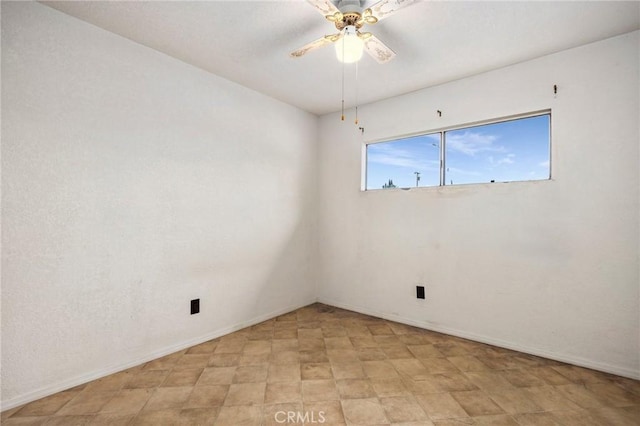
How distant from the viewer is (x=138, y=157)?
7.70ft

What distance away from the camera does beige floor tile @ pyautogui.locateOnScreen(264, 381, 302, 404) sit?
6.09 ft

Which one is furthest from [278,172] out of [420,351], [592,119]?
[592,119]

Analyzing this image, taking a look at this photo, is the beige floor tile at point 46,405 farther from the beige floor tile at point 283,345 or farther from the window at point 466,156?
the window at point 466,156

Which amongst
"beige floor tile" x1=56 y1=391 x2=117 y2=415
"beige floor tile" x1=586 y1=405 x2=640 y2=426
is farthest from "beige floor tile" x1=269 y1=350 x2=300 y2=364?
"beige floor tile" x1=586 y1=405 x2=640 y2=426

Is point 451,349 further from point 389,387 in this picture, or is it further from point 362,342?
point 389,387

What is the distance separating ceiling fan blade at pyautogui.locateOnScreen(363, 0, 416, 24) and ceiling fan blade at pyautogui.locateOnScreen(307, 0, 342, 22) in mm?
158

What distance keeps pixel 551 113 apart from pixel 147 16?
10.4 ft

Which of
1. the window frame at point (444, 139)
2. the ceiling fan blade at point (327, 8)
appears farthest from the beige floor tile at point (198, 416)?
the window frame at point (444, 139)

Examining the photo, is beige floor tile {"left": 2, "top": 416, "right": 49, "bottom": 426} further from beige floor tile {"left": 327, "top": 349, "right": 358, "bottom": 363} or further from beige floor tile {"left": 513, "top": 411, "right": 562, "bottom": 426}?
beige floor tile {"left": 513, "top": 411, "right": 562, "bottom": 426}

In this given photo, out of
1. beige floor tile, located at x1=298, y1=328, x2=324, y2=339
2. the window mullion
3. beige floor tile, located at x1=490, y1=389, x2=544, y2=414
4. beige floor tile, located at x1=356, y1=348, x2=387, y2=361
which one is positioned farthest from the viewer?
the window mullion

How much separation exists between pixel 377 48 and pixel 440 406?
7.47 ft

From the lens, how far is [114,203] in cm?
221

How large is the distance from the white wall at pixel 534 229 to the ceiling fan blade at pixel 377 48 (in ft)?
2.94

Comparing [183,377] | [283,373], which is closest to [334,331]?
[283,373]
